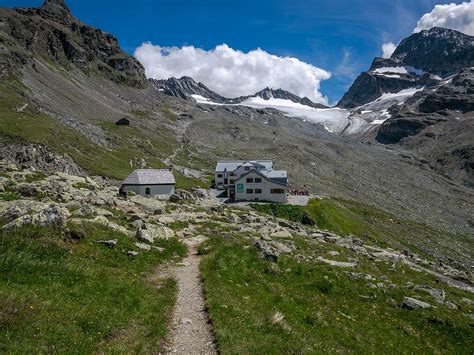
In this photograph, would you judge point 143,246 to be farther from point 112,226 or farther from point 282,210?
point 282,210

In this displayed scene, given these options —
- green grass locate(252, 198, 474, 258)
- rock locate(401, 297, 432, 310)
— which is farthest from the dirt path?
green grass locate(252, 198, 474, 258)

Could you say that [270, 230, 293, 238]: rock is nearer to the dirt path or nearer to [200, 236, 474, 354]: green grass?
[200, 236, 474, 354]: green grass

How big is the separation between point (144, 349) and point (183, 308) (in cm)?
408

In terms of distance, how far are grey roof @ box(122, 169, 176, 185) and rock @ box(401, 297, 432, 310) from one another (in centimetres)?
5414

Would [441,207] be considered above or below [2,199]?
below

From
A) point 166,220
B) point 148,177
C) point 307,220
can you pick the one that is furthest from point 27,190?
point 307,220

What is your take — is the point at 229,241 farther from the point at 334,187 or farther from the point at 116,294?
the point at 334,187

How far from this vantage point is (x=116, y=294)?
14.6 metres

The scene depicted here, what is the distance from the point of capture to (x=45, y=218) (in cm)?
1969

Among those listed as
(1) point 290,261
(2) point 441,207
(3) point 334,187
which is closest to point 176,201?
(1) point 290,261

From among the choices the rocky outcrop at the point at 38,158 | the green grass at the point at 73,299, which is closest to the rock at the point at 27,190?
the green grass at the point at 73,299

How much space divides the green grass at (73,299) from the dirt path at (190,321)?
0.45 m

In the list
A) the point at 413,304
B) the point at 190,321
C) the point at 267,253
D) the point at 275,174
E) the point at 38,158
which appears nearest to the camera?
the point at 190,321

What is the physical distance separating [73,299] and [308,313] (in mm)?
9774
